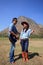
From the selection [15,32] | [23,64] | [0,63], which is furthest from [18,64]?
[15,32]

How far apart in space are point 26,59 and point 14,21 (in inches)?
79.4

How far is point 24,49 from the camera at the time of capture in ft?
Result: 33.7

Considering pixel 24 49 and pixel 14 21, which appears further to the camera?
pixel 24 49

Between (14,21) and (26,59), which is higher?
(14,21)

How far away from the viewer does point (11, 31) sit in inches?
374

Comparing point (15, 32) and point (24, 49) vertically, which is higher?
point (15, 32)

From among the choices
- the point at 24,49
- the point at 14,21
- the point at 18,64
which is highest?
the point at 14,21

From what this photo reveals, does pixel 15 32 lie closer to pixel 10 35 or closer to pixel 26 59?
pixel 10 35

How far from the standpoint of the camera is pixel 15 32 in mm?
9844

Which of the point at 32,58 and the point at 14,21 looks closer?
the point at 14,21

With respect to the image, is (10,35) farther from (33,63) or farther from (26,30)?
(33,63)

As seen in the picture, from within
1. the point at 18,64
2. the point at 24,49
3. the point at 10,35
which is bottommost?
the point at 18,64

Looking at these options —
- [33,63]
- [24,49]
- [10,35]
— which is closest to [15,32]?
[10,35]

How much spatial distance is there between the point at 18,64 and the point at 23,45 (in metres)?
1.07
